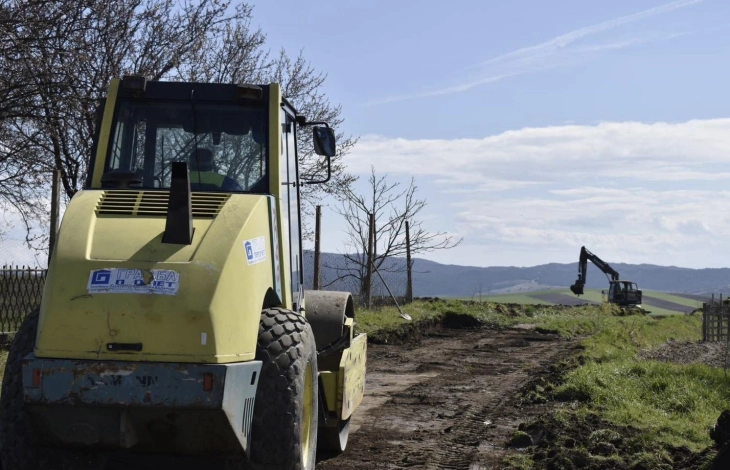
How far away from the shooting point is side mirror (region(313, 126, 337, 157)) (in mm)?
7301

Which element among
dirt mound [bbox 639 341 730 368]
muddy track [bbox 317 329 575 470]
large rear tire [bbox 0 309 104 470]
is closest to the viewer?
large rear tire [bbox 0 309 104 470]

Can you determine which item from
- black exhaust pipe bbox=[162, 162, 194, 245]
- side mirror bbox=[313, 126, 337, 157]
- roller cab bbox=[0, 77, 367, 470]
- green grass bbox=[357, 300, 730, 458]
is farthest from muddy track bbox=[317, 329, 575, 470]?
black exhaust pipe bbox=[162, 162, 194, 245]

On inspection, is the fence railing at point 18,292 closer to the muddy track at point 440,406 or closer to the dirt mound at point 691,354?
the muddy track at point 440,406

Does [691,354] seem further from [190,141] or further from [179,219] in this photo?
[179,219]

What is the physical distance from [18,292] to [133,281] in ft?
36.0

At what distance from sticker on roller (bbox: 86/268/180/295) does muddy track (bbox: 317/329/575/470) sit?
2828mm

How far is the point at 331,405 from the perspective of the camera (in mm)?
7539

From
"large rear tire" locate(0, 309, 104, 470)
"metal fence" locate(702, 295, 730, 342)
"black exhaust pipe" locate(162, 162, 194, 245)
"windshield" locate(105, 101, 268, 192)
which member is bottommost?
"metal fence" locate(702, 295, 730, 342)

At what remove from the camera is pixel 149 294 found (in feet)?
17.7

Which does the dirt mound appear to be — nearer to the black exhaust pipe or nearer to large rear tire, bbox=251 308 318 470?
large rear tire, bbox=251 308 318 470

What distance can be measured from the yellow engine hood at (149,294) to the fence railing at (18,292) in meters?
10.0

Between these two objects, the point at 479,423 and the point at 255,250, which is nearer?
the point at 255,250

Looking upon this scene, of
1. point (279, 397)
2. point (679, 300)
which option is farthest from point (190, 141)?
point (679, 300)

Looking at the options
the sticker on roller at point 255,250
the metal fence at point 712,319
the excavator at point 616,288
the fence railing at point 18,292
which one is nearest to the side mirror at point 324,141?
the sticker on roller at point 255,250
